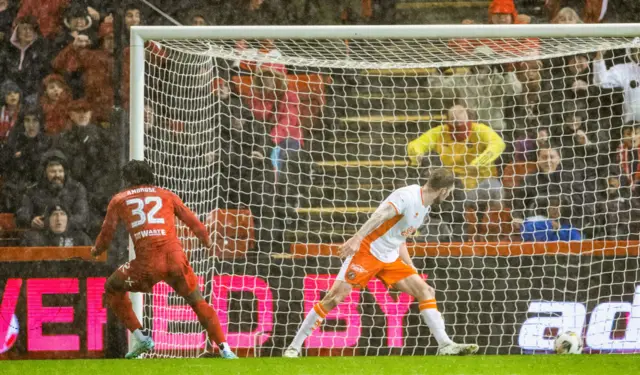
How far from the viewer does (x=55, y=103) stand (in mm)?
11430

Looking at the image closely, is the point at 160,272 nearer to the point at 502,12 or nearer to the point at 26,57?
the point at 26,57

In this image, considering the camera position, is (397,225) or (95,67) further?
(95,67)

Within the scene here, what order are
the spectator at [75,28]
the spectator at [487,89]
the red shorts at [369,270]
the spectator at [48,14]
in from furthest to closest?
1. the spectator at [48,14]
2. the spectator at [75,28]
3. the spectator at [487,89]
4. the red shorts at [369,270]

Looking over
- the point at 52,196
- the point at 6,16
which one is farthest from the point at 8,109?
the point at 52,196

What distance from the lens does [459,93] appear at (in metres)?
11.5

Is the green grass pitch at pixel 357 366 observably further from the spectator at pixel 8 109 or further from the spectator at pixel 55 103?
the spectator at pixel 8 109

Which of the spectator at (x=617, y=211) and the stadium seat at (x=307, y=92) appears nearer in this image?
the spectator at (x=617, y=211)

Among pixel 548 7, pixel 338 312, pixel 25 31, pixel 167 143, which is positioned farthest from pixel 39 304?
pixel 548 7

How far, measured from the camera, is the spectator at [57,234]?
10.3 metres

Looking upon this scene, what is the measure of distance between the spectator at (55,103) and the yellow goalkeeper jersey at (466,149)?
11.6ft

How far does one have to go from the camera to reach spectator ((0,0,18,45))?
12.0m

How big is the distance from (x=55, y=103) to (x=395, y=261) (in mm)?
4537

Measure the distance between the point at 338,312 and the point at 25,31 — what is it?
4.73 metres

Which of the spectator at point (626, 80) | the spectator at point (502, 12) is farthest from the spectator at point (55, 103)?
the spectator at point (626, 80)
